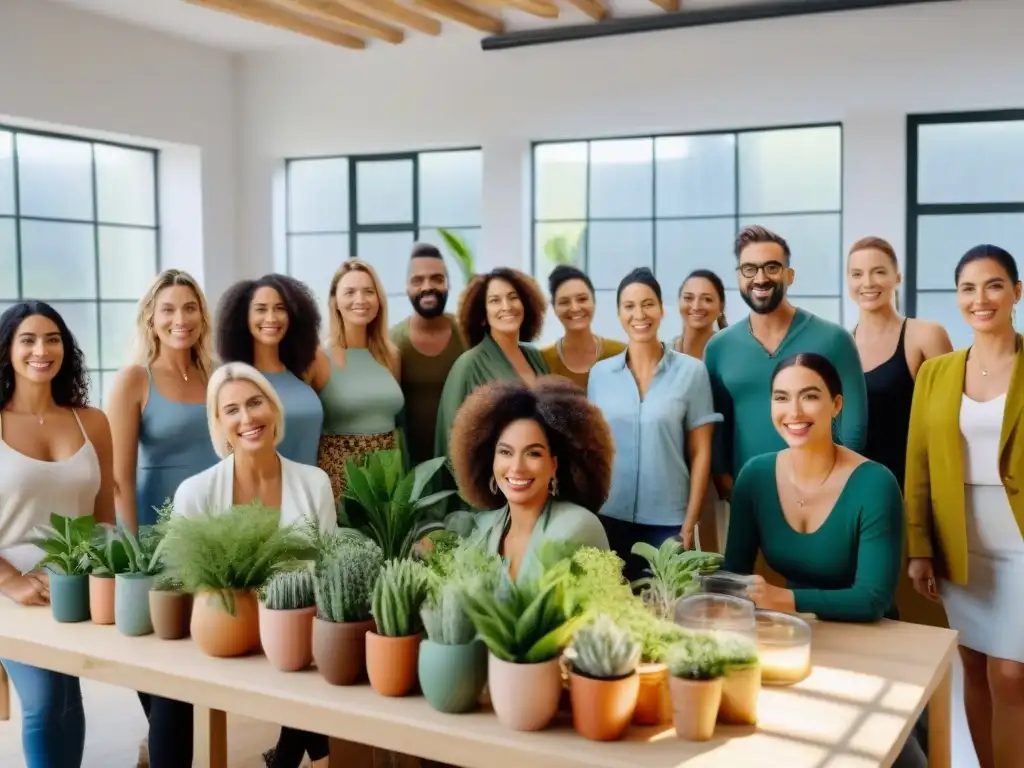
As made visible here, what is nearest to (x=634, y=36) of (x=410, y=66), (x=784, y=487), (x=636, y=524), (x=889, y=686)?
(x=410, y=66)

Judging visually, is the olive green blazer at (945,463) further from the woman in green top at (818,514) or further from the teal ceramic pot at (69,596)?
the teal ceramic pot at (69,596)

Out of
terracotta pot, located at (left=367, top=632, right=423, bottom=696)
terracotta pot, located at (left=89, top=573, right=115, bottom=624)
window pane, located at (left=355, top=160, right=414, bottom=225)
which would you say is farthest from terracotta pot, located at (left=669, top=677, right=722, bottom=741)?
window pane, located at (left=355, top=160, right=414, bottom=225)

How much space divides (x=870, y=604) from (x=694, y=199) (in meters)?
5.04

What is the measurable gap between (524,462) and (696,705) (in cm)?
86

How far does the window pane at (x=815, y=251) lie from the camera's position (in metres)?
6.65

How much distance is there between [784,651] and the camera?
77.9 inches

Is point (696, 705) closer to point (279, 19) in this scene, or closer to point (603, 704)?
point (603, 704)

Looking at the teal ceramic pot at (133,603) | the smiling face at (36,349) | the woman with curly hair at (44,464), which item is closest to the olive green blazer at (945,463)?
the teal ceramic pot at (133,603)

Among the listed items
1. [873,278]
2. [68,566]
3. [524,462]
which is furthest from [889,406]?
[68,566]

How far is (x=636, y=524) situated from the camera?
342 centimetres

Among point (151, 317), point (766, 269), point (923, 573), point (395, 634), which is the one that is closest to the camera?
point (395, 634)

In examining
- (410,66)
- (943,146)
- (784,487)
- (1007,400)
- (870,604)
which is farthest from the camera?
(410,66)

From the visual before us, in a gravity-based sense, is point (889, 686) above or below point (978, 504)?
below

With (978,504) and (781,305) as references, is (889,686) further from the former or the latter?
(781,305)
